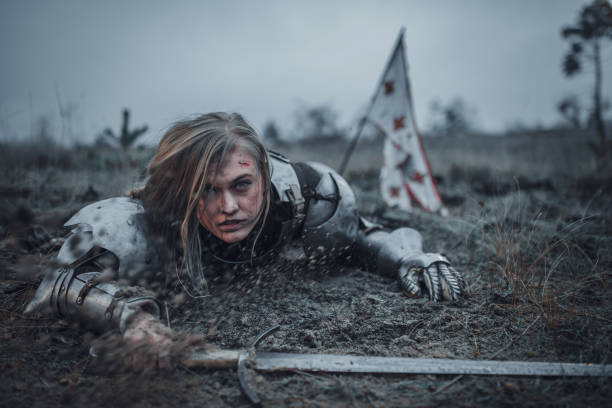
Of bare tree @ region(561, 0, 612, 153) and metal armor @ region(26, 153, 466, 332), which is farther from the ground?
bare tree @ region(561, 0, 612, 153)

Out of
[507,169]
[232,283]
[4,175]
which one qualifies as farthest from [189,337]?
[507,169]

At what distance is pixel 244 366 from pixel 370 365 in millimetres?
496

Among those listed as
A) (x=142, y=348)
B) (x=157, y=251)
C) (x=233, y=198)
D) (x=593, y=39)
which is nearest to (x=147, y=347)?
(x=142, y=348)

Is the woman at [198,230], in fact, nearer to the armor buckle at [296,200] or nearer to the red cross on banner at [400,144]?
the armor buckle at [296,200]

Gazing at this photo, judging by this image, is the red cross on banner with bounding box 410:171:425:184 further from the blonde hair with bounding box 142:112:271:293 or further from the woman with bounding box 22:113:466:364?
the blonde hair with bounding box 142:112:271:293

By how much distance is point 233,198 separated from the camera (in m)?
1.70

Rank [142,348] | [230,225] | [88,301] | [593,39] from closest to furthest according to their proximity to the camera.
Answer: [142,348], [88,301], [230,225], [593,39]

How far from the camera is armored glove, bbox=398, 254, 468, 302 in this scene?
1.90 meters

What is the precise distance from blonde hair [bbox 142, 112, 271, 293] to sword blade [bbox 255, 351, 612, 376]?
0.70m

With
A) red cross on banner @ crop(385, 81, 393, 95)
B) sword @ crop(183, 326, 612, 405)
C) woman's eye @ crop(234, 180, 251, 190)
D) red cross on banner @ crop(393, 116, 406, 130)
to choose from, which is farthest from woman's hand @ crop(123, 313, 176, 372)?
red cross on banner @ crop(385, 81, 393, 95)

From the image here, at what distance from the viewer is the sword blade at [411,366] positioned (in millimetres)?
1240

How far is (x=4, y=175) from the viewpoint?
3697mm

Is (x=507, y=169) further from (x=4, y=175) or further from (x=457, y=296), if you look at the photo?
(x=4, y=175)

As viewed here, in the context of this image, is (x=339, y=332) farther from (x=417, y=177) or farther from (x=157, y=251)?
(x=417, y=177)
